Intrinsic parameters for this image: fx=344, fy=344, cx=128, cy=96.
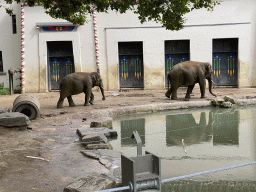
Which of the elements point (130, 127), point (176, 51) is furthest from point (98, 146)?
point (176, 51)

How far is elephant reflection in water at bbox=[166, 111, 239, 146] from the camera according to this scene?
6473 millimetres

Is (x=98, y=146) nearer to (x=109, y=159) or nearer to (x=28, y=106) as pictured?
(x=109, y=159)

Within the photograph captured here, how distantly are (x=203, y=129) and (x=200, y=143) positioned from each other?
53.9 inches

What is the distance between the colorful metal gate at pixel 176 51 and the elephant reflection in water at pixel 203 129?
23.8 feet

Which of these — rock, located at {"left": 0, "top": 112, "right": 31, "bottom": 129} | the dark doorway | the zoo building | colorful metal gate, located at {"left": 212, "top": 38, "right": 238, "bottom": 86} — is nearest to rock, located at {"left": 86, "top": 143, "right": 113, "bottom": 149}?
rock, located at {"left": 0, "top": 112, "right": 31, "bottom": 129}

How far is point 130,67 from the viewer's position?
1683cm

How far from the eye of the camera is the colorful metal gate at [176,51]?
53.9 feet

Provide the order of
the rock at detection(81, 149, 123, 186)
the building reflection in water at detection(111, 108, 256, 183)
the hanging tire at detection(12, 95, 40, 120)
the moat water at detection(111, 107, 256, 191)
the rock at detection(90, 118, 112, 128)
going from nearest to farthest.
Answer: the moat water at detection(111, 107, 256, 191)
the rock at detection(81, 149, 123, 186)
the building reflection in water at detection(111, 108, 256, 183)
the rock at detection(90, 118, 112, 128)
the hanging tire at detection(12, 95, 40, 120)

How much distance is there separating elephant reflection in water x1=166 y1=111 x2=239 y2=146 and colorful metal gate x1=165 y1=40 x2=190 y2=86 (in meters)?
7.25

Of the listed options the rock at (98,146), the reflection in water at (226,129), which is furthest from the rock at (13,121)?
the reflection in water at (226,129)

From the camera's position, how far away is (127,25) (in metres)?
16.0

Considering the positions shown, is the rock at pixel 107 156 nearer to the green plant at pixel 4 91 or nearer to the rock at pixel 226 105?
the rock at pixel 226 105

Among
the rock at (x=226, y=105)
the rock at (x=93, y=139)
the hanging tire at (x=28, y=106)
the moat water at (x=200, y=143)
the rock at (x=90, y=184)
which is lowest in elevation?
the moat water at (x=200, y=143)

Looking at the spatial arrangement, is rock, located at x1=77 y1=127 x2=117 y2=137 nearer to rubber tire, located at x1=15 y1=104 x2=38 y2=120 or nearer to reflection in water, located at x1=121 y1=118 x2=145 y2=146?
reflection in water, located at x1=121 y1=118 x2=145 y2=146
